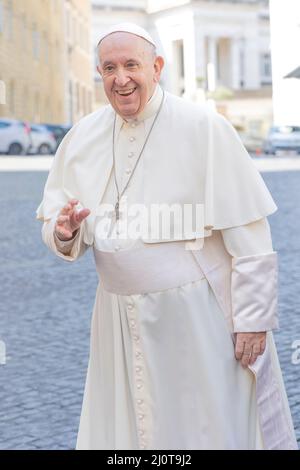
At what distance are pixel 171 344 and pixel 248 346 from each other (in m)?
0.20

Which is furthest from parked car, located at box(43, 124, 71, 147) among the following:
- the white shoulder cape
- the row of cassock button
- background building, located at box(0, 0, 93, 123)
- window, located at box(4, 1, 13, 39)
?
the row of cassock button

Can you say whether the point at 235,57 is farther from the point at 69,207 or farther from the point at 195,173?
the point at 69,207

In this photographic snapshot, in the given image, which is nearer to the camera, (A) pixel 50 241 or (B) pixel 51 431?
(A) pixel 50 241

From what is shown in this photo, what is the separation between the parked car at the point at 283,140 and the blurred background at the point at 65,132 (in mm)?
42

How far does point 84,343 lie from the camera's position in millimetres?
6016

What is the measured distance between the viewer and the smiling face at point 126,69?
2693mm

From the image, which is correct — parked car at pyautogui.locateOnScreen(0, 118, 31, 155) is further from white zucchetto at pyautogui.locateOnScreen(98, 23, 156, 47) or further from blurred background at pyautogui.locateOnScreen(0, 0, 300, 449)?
white zucchetto at pyautogui.locateOnScreen(98, 23, 156, 47)

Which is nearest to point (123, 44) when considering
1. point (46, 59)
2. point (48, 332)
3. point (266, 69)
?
point (48, 332)

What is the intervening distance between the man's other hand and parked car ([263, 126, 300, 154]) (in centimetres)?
2964

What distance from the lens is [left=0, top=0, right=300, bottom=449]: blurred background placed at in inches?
205

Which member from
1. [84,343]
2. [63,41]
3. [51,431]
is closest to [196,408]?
[51,431]

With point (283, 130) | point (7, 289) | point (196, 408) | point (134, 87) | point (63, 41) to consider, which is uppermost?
point (63, 41)

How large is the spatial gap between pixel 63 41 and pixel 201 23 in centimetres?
2163

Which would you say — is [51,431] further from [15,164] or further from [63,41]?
[63,41]
